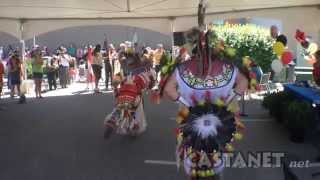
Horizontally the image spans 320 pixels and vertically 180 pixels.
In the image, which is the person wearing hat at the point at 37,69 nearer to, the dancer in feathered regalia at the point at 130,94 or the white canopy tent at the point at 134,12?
the white canopy tent at the point at 134,12

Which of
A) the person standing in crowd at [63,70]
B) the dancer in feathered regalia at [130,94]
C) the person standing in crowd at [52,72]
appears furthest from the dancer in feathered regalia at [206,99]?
the person standing in crowd at [63,70]

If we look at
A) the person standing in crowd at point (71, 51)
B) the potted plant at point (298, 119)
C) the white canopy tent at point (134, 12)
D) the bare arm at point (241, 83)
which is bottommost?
the potted plant at point (298, 119)

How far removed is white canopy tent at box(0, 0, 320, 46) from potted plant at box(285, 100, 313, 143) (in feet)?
10.7

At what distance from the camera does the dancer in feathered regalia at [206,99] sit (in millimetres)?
4043

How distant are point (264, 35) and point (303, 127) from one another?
12.2 meters

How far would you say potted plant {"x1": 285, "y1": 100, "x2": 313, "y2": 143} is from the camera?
8.62m

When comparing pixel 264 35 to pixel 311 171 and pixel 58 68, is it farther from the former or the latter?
pixel 311 171

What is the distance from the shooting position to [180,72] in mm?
4293

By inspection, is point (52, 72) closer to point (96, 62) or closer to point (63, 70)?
point (63, 70)

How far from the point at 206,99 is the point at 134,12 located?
37.6ft

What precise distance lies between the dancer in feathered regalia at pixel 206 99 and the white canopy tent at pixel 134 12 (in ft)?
25.2

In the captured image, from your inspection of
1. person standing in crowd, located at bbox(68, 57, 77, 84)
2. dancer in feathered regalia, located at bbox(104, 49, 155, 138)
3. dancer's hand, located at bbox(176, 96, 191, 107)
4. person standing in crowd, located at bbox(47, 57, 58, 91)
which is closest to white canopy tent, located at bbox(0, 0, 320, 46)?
person standing in crowd, located at bbox(47, 57, 58, 91)

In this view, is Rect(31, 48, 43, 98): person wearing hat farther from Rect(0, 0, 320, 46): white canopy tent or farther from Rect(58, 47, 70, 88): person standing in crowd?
Rect(58, 47, 70, 88): person standing in crowd

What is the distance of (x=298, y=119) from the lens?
8.63 m
